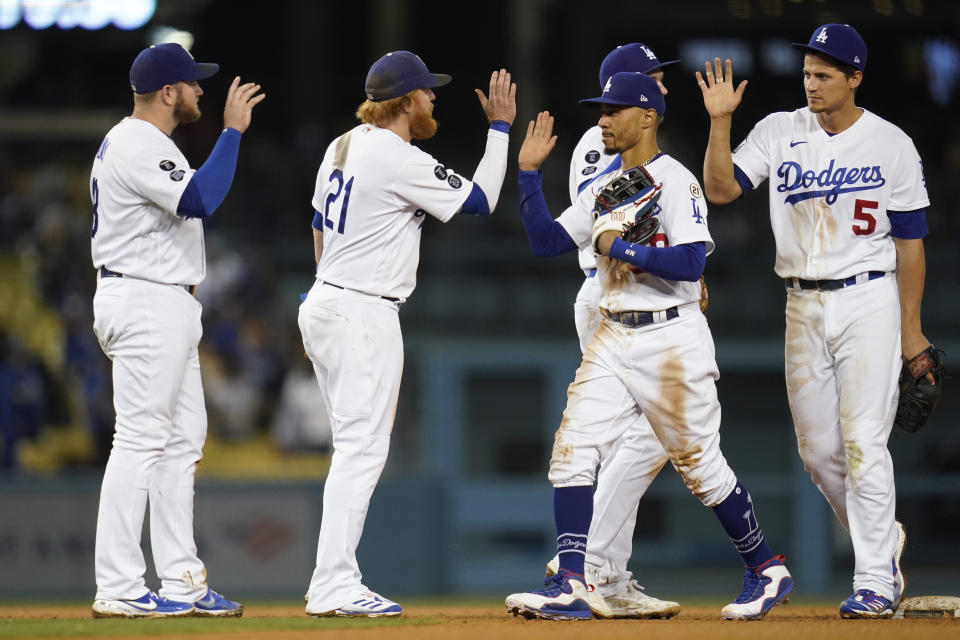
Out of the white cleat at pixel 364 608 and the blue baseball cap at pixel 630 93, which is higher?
the blue baseball cap at pixel 630 93

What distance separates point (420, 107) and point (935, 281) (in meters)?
9.05

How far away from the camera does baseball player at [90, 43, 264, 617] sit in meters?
5.48

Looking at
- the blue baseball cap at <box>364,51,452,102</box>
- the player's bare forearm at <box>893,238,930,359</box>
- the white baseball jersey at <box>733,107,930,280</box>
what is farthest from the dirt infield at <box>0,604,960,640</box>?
the blue baseball cap at <box>364,51,452,102</box>

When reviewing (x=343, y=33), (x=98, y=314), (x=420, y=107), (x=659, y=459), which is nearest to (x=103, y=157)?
(x=98, y=314)

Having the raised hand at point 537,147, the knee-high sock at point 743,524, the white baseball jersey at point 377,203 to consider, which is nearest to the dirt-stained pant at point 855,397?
the knee-high sock at point 743,524

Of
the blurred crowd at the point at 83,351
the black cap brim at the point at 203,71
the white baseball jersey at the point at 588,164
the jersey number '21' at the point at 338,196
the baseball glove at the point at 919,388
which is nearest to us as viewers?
the jersey number '21' at the point at 338,196

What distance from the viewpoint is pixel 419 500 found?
1125 centimetres

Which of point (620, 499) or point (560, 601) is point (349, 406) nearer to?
point (560, 601)

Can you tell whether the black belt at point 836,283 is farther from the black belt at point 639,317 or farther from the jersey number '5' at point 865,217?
the black belt at point 639,317

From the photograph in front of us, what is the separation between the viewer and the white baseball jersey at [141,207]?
18.2ft

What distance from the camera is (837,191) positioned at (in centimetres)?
584

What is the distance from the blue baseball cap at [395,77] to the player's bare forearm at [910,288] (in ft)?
6.92

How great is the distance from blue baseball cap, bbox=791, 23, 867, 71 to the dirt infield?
2335mm

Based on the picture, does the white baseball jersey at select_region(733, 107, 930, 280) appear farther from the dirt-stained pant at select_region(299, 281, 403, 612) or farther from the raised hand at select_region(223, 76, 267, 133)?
the raised hand at select_region(223, 76, 267, 133)
